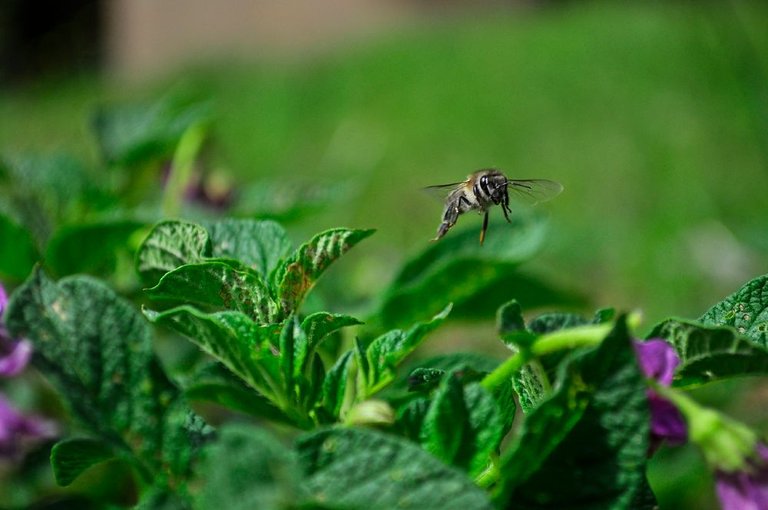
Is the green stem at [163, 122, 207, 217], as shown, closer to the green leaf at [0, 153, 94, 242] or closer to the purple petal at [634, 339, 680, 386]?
the green leaf at [0, 153, 94, 242]

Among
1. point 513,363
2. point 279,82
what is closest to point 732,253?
point 513,363

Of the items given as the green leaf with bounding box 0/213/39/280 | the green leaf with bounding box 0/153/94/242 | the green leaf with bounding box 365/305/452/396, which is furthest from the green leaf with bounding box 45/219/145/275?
the green leaf with bounding box 365/305/452/396

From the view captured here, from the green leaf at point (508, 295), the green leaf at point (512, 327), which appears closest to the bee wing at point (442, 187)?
the green leaf at point (508, 295)

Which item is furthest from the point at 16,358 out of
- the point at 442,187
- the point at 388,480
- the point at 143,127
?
the point at 143,127

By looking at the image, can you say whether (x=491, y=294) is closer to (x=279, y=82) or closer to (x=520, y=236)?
(x=520, y=236)

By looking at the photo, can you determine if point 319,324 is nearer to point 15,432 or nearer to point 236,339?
point 236,339

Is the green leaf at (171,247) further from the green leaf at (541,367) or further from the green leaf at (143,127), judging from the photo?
the green leaf at (143,127)
